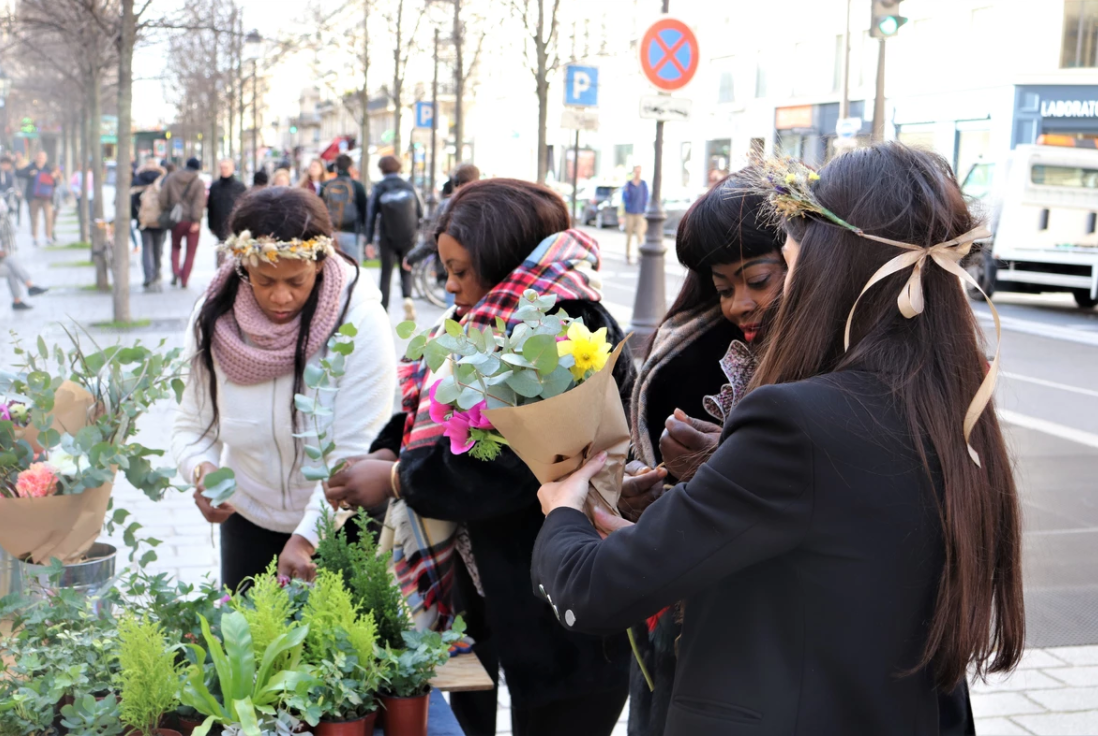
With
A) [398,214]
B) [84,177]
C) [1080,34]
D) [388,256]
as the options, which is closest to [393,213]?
[398,214]

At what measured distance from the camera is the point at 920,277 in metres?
1.47

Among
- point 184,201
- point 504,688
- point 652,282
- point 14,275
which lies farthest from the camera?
point 184,201

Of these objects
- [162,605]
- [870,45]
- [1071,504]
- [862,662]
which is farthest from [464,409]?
[870,45]

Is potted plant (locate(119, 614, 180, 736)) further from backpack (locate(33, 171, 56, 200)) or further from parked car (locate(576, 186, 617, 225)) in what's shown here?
parked car (locate(576, 186, 617, 225))

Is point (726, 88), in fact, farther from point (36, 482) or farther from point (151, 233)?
point (36, 482)

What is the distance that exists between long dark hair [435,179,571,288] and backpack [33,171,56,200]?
2323 centimetres

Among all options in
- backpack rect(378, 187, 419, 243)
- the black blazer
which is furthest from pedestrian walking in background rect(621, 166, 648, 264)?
the black blazer

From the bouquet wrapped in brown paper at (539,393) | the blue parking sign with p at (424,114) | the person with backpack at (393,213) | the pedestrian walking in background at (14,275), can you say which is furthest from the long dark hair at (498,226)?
the blue parking sign with p at (424,114)

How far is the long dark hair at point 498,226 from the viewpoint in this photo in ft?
8.41

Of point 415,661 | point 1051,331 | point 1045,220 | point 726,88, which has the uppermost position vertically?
point 726,88

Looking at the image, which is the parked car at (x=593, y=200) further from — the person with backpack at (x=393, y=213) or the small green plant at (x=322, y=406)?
the small green plant at (x=322, y=406)

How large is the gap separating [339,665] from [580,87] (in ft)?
40.9

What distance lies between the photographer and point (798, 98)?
112 ft

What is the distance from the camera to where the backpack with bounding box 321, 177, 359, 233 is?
44.5 ft
